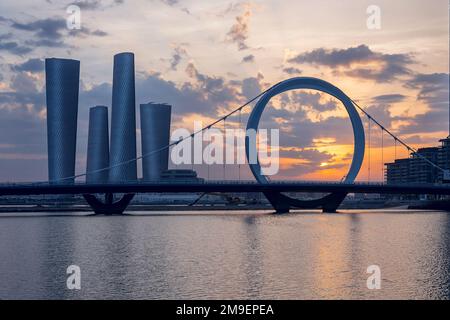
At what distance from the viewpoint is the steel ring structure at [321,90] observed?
9481 cm

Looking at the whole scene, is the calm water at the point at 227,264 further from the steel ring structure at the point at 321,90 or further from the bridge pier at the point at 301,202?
the bridge pier at the point at 301,202

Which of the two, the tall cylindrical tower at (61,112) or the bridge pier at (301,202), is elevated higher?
the tall cylindrical tower at (61,112)

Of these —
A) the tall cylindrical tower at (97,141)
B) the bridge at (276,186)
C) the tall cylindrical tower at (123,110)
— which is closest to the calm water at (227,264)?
the bridge at (276,186)

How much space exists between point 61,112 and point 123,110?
702 inches

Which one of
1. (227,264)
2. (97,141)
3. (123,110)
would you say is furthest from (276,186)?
(97,141)

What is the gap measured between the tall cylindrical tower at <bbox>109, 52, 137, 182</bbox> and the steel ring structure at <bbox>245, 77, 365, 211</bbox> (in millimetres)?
77010

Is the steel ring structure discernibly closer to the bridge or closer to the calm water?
the bridge

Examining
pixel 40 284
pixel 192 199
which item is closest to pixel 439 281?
pixel 40 284

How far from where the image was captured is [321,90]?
97.7 metres

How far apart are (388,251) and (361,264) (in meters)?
7.28

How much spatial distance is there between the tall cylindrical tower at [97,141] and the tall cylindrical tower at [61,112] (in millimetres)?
12032

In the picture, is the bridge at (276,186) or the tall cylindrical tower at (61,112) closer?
the bridge at (276,186)

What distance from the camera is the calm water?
94.3 feet
